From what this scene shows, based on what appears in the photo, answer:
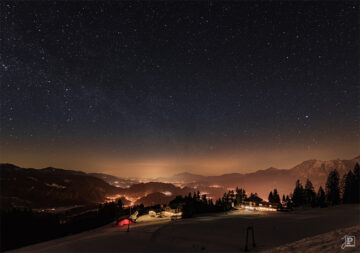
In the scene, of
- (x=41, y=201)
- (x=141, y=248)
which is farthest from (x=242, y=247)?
(x=41, y=201)

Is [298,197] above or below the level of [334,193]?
below

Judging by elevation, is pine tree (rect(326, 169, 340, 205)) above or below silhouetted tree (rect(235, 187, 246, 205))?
above

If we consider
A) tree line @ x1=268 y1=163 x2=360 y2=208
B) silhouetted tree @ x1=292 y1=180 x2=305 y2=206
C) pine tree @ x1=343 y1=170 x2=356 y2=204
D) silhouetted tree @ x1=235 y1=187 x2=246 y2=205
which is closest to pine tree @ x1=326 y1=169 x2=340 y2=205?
tree line @ x1=268 y1=163 x2=360 y2=208

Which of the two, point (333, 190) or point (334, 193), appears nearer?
point (334, 193)

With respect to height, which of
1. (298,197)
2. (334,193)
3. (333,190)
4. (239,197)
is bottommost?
(239,197)

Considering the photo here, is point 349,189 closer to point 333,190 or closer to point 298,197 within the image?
point 333,190

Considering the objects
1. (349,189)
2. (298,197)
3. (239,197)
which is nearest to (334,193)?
(349,189)

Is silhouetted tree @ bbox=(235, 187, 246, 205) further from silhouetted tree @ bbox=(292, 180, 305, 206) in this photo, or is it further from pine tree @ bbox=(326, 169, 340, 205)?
pine tree @ bbox=(326, 169, 340, 205)

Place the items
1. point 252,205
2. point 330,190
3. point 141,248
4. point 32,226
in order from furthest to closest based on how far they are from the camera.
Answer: point 252,205
point 330,190
point 32,226
point 141,248

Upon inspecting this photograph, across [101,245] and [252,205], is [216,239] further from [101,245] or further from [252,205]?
[252,205]

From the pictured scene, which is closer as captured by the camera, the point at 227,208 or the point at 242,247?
the point at 242,247

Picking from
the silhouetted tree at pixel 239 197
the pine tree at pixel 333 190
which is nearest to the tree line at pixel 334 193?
the pine tree at pixel 333 190

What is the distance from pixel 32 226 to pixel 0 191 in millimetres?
192182

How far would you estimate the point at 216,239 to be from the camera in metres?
19.7
